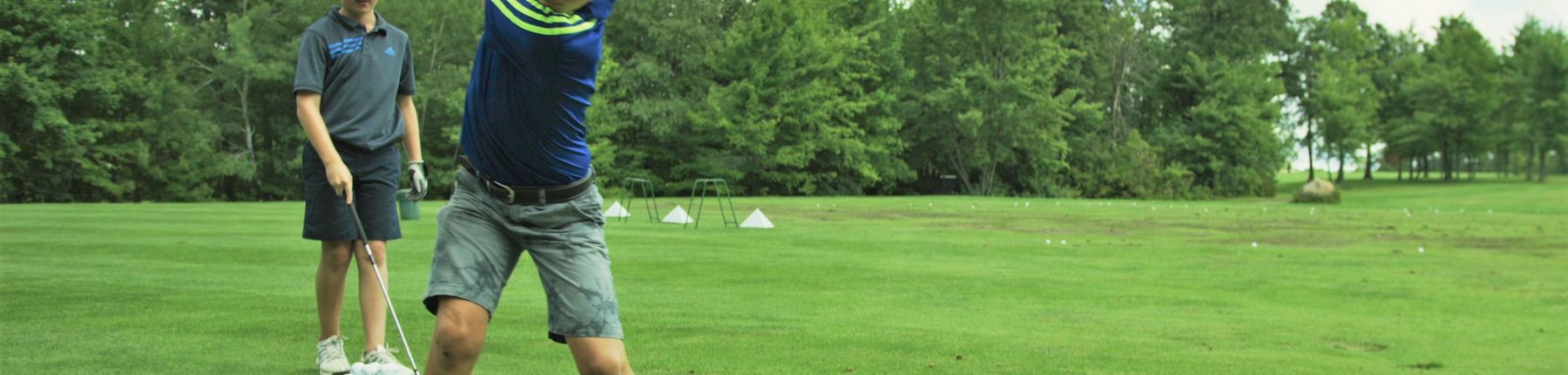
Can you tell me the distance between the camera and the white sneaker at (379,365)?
190 inches

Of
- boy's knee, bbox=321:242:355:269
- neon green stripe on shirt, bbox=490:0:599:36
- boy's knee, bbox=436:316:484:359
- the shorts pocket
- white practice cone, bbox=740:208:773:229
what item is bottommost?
white practice cone, bbox=740:208:773:229

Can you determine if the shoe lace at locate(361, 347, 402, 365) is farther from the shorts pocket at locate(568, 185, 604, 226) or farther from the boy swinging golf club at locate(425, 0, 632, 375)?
the shorts pocket at locate(568, 185, 604, 226)

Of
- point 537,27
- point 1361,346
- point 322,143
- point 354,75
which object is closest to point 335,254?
point 322,143

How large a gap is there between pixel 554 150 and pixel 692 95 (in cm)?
4678

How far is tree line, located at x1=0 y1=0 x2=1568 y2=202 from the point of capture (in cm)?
4138

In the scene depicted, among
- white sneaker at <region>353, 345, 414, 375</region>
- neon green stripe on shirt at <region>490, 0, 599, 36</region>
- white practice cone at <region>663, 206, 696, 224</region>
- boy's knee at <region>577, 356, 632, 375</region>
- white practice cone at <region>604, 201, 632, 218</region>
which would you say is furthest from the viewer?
white practice cone at <region>604, 201, 632, 218</region>

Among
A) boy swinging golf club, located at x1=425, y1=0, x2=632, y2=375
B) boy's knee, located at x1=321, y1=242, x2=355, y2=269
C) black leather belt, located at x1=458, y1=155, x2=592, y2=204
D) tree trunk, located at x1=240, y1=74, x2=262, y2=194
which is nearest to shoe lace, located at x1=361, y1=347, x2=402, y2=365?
boy's knee, located at x1=321, y1=242, x2=355, y2=269

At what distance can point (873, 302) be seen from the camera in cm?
947

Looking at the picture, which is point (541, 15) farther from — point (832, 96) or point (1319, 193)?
point (832, 96)

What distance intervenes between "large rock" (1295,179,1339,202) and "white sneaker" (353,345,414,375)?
38.5 meters

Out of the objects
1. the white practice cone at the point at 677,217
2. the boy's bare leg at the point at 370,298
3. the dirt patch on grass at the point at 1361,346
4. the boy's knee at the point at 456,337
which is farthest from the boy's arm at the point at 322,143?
the white practice cone at the point at 677,217

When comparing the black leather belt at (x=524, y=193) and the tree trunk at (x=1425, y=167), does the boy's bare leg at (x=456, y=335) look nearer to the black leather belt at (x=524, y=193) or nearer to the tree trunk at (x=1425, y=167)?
the black leather belt at (x=524, y=193)

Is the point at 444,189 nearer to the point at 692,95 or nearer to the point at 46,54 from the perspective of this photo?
the point at 692,95

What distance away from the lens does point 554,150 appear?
384 cm
